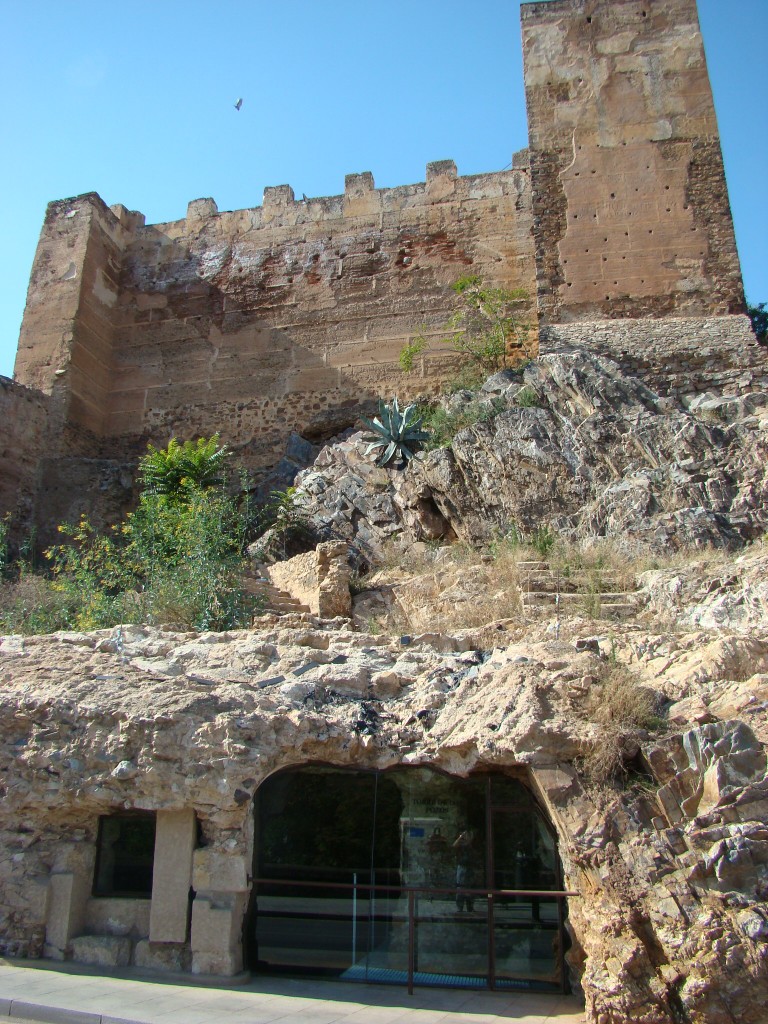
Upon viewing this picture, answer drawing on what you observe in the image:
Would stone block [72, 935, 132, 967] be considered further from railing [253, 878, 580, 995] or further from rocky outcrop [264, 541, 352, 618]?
rocky outcrop [264, 541, 352, 618]

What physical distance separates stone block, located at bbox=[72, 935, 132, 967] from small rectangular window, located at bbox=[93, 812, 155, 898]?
0.90 ft

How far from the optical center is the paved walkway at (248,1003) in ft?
13.7

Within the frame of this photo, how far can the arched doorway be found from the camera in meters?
5.06

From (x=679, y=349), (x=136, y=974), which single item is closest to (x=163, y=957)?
(x=136, y=974)

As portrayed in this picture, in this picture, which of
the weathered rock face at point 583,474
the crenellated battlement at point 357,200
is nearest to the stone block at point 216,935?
the weathered rock face at point 583,474

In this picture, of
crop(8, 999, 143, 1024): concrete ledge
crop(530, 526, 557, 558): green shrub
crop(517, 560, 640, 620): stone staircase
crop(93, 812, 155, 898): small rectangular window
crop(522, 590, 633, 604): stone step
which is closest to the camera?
crop(8, 999, 143, 1024): concrete ledge

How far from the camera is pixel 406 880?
5.34 m

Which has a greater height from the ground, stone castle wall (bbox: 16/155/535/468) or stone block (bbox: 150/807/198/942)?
stone castle wall (bbox: 16/155/535/468)

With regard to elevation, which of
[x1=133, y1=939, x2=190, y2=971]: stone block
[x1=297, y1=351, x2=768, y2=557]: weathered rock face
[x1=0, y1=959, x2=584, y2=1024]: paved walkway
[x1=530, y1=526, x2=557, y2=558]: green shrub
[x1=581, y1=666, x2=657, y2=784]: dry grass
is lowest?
[x1=0, y1=959, x2=584, y2=1024]: paved walkway

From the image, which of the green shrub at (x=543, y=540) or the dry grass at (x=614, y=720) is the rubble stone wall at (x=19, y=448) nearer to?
the green shrub at (x=543, y=540)

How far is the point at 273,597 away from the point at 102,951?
4.37 metres

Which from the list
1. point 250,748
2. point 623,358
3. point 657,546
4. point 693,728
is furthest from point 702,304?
point 250,748

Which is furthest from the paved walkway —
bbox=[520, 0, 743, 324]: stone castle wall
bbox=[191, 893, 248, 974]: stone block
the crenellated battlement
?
the crenellated battlement

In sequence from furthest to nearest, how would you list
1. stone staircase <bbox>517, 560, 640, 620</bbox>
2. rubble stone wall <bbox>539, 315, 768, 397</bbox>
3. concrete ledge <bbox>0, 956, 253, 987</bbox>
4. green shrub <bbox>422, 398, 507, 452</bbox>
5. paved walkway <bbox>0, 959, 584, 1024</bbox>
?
rubble stone wall <bbox>539, 315, 768, 397</bbox>, green shrub <bbox>422, 398, 507, 452</bbox>, stone staircase <bbox>517, 560, 640, 620</bbox>, concrete ledge <bbox>0, 956, 253, 987</bbox>, paved walkway <bbox>0, 959, 584, 1024</bbox>
